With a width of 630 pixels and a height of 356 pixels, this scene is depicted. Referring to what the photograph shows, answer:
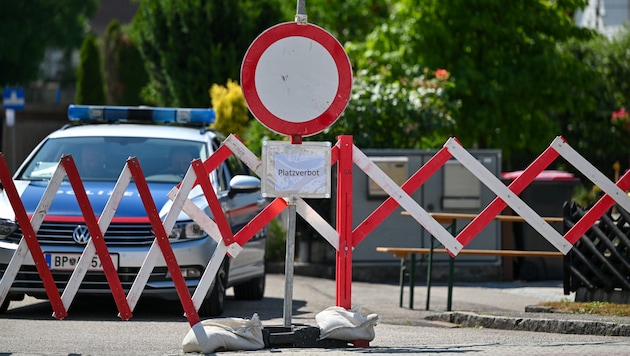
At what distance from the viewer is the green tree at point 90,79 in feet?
168

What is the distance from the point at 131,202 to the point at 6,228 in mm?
1045

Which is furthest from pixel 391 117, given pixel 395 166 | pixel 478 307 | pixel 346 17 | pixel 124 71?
pixel 124 71

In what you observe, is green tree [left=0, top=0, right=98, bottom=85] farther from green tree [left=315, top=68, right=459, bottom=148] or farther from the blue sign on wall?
green tree [left=315, top=68, right=459, bottom=148]

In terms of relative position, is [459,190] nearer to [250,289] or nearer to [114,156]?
[250,289]

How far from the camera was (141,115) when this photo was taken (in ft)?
44.9

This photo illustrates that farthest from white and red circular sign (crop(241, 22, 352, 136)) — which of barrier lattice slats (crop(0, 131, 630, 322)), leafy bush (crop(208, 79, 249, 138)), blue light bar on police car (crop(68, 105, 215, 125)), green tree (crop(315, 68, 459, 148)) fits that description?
leafy bush (crop(208, 79, 249, 138))

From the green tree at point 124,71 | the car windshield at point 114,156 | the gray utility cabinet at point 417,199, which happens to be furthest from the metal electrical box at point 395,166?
the green tree at point 124,71

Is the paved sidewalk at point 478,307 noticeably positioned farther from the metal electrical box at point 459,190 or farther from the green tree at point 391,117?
the green tree at point 391,117

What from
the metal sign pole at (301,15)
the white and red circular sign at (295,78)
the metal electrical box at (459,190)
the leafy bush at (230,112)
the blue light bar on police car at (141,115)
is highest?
the metal sign pole at (301,15)

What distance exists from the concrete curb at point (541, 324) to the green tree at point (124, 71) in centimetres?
4147

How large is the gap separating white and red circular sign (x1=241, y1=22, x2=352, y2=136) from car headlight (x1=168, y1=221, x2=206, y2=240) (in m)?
2.96

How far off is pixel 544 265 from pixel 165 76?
1910 cm

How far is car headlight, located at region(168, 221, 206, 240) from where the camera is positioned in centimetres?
1141

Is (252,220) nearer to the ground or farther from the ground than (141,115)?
nearer to the ground
